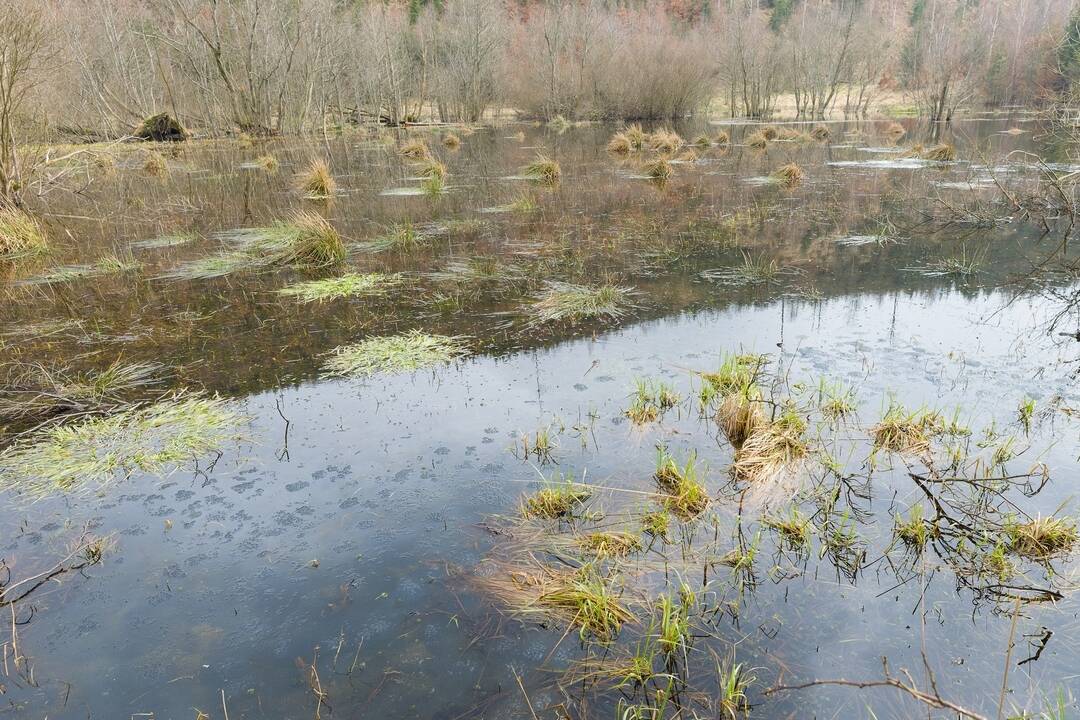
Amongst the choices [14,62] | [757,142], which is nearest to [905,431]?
[14,62]

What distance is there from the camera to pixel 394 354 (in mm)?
5188

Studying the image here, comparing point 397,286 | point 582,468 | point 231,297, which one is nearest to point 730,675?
point 582,468

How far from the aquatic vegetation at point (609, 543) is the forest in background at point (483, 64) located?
2087 centimetres

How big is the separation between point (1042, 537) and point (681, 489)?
62.6 inches

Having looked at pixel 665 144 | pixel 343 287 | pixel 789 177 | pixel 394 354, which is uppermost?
pixel 665 144

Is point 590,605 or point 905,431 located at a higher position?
point 905,431

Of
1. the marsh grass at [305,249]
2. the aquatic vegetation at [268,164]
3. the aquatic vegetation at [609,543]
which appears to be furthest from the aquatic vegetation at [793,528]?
the aquatic vegetation at [268,164]

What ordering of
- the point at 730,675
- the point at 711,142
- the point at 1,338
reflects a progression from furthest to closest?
1. the point at 711,142
2. the point at 1,338
3. the point at 730,675

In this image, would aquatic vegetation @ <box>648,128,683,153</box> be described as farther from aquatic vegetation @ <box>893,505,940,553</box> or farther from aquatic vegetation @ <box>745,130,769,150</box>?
aquatic vegetation @ <box>893,505,940,553</box>

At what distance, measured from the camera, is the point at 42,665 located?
7.77ft

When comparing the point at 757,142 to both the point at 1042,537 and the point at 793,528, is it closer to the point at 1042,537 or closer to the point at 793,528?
the point at 1042,537

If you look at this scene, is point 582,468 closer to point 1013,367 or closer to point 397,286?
point 1013,367

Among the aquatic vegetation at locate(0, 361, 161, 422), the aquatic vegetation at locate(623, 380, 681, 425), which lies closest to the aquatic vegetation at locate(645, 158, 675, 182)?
the aquatic vegetation at locate(623, 380, 681, 425)

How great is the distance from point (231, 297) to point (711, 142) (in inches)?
864
